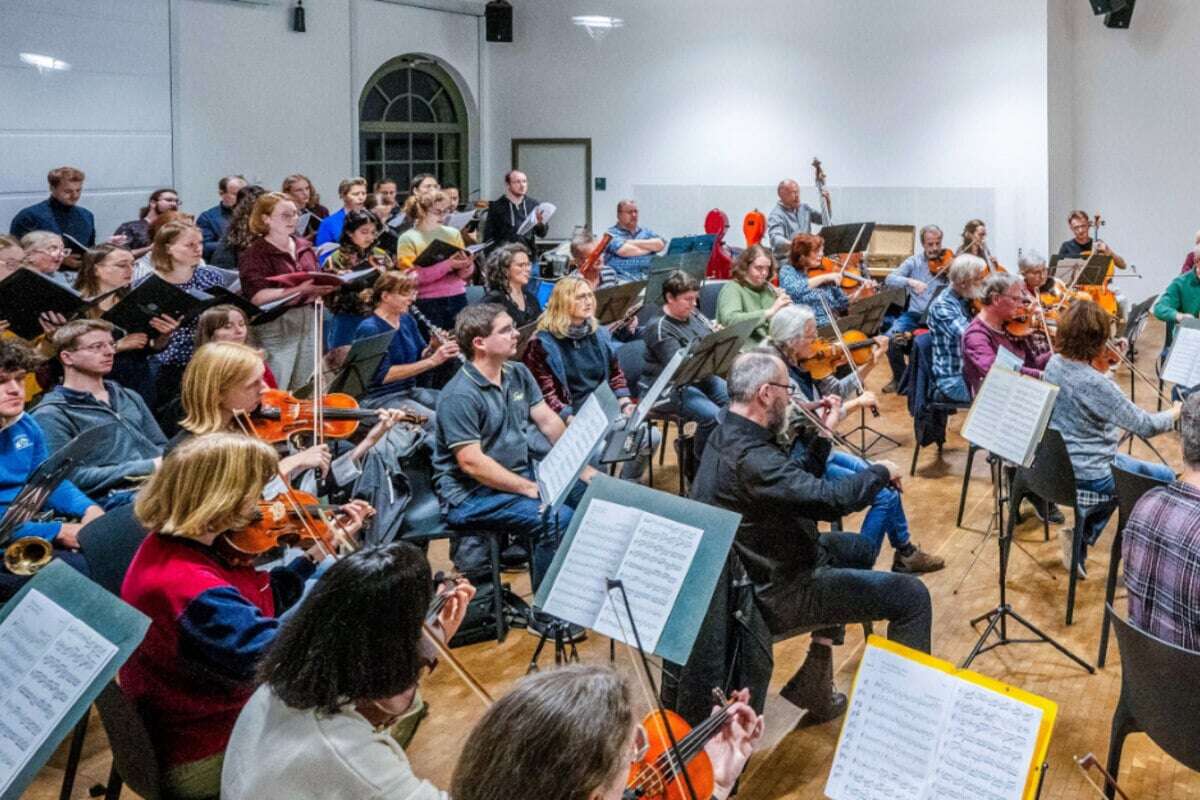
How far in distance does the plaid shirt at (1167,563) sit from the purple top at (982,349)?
292 centimetres

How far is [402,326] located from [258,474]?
315 centimetres

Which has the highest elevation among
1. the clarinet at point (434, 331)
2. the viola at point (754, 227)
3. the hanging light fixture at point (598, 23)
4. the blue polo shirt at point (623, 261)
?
the hanging light fixture at point (598, 23)

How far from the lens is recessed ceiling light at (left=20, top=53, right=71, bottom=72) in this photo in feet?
27.3

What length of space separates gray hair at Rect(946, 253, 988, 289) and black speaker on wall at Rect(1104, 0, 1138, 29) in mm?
6217

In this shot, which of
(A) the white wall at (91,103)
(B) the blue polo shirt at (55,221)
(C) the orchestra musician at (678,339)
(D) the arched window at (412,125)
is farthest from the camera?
(D) the arched window at (412,125)

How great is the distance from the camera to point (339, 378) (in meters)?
4.98

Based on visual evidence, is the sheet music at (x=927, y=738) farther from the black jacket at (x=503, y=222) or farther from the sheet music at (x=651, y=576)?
the black jacket at (x=503, y=222)

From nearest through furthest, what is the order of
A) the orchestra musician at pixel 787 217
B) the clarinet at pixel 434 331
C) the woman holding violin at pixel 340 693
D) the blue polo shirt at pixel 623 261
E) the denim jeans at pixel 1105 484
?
1. the woman holding violin at pixel 340 693
2. the denim jeans at pixel 1105 484
3. the clarinet at pixel 434 331
4. the blue polo shirt at pixel 623 261
5. the orchestra musician at pixel 787 217

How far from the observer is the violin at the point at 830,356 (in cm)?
586

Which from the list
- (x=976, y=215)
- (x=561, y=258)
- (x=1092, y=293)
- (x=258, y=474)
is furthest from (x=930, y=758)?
(x=976, y=215)

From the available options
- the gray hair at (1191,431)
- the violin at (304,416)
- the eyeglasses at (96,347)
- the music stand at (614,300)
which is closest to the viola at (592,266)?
the music stand at (614,300)

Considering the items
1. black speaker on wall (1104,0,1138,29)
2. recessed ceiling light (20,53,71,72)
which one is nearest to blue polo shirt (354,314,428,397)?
recessed ceiling light (20,53,71,72)

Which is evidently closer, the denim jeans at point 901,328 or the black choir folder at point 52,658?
the black choir folder at point 52,658

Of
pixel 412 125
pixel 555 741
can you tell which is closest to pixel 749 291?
pixel 555 741
